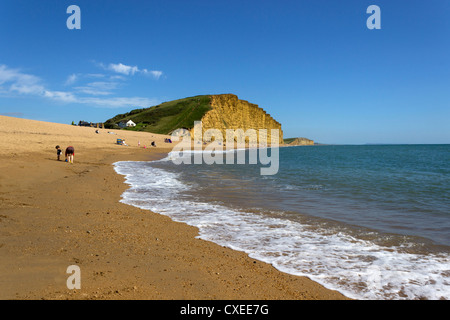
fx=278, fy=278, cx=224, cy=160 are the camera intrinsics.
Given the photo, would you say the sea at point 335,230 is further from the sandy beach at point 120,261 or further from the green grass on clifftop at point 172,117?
the green grass on clifftop at point 172,117

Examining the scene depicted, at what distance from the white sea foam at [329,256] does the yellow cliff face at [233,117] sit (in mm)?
87941

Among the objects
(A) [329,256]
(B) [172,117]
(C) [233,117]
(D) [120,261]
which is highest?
(B) [172,117]

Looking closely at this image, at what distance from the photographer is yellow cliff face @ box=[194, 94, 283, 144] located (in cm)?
10131

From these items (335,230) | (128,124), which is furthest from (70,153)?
(128,124)

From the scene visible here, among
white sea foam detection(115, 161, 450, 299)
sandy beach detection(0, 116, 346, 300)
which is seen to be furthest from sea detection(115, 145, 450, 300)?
sandy beach detection(0, 116, 346, 300)

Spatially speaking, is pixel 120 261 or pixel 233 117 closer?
pixel 120 261

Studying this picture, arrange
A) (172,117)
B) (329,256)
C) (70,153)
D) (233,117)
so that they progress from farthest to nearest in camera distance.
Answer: (172,117) < (233,117) < (70,153) < (329,256)

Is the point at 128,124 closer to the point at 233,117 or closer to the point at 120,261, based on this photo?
the point at 233,117

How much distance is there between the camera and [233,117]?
111312 millimetres

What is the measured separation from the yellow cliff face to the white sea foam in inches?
3462

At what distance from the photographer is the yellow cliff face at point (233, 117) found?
101m

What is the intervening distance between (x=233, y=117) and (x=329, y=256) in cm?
10746

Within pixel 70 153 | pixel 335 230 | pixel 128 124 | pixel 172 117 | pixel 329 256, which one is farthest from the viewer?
pixel 172 117
